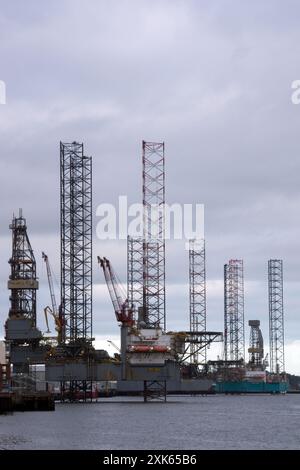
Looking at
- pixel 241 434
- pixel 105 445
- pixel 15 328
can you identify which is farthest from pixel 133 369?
pixel 105 445

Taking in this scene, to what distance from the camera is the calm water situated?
256 feet

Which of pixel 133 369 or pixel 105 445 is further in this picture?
pixel 133 369

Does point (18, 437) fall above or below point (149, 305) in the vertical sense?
Answer: below

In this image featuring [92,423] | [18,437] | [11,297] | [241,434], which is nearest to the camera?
[18,437]

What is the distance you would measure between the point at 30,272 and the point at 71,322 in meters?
11.4

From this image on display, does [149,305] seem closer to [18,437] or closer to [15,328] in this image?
[15,328]

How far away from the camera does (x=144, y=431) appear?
89562 mm

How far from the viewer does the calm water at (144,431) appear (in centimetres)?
7812

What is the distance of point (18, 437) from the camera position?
81.8 m

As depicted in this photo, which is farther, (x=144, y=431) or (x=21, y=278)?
(x=21, y=278)

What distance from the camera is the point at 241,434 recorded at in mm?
89250

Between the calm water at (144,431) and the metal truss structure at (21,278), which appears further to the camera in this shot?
the metal truss structure at (21,278)

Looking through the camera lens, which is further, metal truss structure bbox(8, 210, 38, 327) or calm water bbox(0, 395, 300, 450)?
metal truss structure bbox(8, 210, 38, 327)

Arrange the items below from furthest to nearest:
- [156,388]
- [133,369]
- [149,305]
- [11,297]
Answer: [156,388] → [149,305] → [11,297] → [133,369]
